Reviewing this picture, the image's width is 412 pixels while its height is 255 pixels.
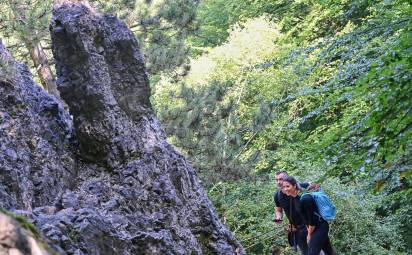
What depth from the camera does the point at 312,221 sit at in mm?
5461

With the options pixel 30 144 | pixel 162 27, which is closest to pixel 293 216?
pixel 30 144

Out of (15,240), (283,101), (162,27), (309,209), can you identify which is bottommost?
(309,209)

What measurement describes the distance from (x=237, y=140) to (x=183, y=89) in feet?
6.36

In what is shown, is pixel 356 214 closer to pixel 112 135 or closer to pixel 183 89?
pixel 183 89

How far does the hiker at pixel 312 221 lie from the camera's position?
5395 millimetres

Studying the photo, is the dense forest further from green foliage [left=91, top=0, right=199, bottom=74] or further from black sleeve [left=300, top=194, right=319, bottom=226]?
black sleeve [left=300, top=194, right=319, bottom=226]

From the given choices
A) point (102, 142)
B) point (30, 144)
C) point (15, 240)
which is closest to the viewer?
point (15, 240)

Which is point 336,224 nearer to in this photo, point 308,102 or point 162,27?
point 162,27

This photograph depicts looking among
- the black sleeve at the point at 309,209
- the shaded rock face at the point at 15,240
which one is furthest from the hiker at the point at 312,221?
the shaded rock face at the point at 15,240

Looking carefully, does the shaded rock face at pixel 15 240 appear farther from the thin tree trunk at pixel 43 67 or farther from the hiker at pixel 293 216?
the thin tree trunk at pixel 43 67

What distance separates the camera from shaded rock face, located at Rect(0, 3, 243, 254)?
5.18m

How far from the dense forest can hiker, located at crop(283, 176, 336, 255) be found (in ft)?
1.34

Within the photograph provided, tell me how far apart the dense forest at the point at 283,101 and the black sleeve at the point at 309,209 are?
0.41 m

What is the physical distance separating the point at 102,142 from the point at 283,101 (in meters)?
2.51
